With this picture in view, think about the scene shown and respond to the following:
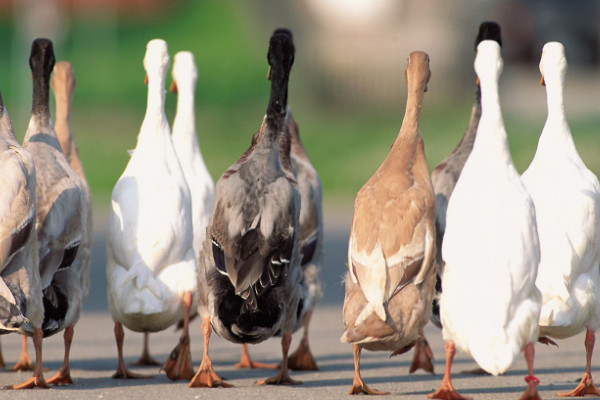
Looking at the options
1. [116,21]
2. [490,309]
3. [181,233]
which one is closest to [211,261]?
[181,233]

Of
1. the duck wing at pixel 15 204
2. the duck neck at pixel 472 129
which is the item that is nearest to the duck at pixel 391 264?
the duck neck at pixel 472 129

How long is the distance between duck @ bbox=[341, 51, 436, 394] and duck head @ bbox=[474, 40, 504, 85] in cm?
85

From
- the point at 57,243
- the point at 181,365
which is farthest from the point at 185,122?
the point at 181,365

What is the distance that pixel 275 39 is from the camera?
440 inches

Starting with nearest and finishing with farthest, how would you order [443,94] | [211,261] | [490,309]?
[490,309] → [211,261] → [443,94]

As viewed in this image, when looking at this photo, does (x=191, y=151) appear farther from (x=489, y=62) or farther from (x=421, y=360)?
(x=489, y=62)

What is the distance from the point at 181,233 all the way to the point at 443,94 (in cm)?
3164

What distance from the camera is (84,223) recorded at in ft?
34.4

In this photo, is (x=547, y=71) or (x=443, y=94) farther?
(x=443, y=94)

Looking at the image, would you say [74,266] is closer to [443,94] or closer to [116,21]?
[443,94]

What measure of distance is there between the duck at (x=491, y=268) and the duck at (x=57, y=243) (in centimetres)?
292

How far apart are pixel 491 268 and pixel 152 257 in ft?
9.89

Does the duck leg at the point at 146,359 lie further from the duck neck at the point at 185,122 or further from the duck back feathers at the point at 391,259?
the duck back feathers at the point at 391,259

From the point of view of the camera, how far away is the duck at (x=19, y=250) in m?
9.09
